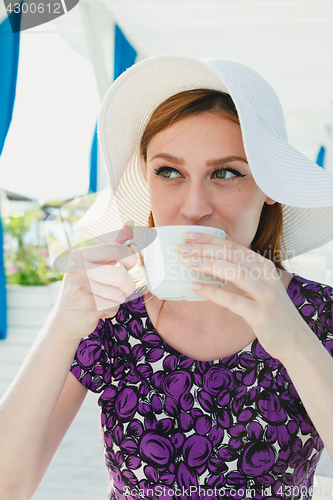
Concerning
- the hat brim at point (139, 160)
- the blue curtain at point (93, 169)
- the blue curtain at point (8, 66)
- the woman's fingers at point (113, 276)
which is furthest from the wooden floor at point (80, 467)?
the blue curtain at point (93, 169)

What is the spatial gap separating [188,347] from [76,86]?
6520mm

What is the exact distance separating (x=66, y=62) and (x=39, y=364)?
6.39 meters

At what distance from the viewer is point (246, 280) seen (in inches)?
32.2

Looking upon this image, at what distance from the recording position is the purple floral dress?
116 cm

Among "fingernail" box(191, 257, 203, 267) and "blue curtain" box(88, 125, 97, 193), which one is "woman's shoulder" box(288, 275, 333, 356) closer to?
"fingernail" box(191, 257, 203, 267)

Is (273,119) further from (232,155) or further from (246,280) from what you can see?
(246,280)

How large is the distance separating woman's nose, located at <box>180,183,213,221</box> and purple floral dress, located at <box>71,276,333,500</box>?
45cm

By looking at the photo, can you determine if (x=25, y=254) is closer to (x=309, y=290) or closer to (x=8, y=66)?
(x=8, y=66)

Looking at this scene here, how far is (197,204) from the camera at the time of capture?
114cm

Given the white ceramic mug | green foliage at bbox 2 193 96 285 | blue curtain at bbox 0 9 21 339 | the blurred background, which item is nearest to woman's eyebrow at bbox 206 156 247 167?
the white ceramic mug

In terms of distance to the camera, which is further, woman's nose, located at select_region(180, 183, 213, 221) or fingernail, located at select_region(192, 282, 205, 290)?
woman's nose, located at select_region(180, 183, 213, 221)

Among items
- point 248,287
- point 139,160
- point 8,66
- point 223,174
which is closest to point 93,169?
point 8,66

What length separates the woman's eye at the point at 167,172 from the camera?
1.25 metres

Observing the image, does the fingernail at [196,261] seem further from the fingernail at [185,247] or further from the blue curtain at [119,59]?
the blue curtain at [119,59]
